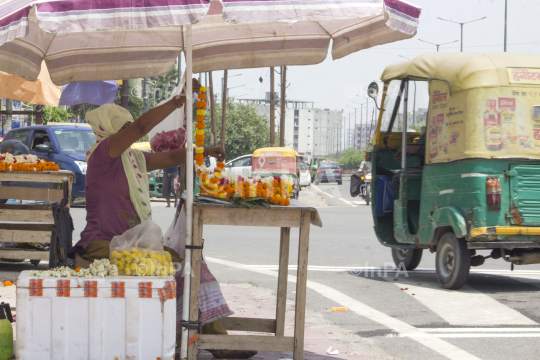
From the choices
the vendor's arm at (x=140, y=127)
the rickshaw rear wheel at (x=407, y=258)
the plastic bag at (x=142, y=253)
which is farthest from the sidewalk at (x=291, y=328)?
the rickshaw rear wheel at (x=407, y=258)

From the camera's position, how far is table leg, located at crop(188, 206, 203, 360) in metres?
4.12

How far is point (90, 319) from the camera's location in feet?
12.4

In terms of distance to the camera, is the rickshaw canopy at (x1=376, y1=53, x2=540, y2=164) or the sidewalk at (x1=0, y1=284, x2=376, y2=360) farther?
the rickshaw canopy at (x1=376, y1=53, x2=540, y2=164)

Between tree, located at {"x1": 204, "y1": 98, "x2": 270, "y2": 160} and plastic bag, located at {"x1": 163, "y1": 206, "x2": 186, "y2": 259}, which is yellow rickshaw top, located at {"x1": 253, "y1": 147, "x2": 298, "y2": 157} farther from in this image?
tree, located at {"x1": 204, "y1": 98, "x2": 270, "y2": 160}

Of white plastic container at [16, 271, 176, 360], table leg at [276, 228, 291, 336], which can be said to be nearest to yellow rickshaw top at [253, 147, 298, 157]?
table leg at [276, 228, 291, 336]

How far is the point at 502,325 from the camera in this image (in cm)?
608

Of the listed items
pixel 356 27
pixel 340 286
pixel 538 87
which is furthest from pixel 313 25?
pixel 340 286

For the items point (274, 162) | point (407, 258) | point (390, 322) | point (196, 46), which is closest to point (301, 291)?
point (390, 322)

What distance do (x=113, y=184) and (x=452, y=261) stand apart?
4.84 m

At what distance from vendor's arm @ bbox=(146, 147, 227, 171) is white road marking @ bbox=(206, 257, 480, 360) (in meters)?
2.44

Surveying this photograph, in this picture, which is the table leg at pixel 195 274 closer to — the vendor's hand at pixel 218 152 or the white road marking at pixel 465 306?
the vendor's hand at pixel 218 152

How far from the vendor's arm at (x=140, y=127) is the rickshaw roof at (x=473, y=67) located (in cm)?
417

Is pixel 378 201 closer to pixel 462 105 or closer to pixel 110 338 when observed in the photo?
pixel 462 105

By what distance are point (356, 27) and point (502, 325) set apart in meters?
3.25
